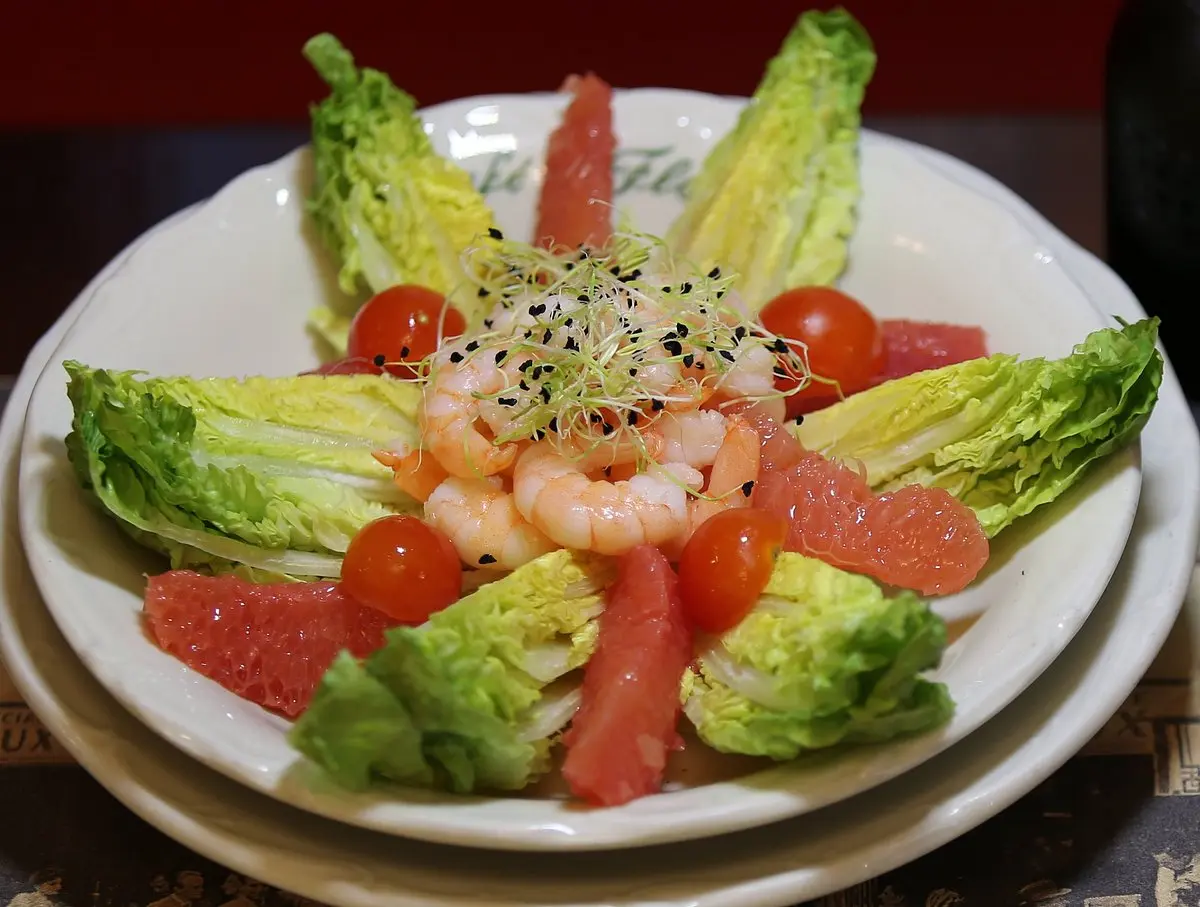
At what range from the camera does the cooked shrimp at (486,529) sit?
227cm

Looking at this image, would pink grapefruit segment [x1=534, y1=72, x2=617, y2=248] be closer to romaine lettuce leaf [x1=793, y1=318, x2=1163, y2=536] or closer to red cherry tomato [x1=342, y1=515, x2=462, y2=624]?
romaine lettuce leaf [x1=793, y1=318, x2=1163, y2=536]

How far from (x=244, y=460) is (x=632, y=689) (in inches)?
39.2

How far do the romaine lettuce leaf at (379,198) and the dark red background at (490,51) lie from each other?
2.27 metres

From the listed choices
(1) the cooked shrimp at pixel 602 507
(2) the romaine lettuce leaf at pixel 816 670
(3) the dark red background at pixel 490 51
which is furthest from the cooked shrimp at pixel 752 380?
(3) the dark red background at pixel 490 51

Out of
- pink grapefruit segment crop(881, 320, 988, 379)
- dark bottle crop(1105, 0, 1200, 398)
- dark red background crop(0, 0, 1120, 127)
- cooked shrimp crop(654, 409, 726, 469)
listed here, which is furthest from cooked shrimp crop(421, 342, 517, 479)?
dark red background crop(0, 0, 1120, 127)

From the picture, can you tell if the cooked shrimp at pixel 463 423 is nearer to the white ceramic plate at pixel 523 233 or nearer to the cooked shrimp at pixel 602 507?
the cooked shrimp at pixel 602 507

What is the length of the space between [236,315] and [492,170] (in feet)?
2.78

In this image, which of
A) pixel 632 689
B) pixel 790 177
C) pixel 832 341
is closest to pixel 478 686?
pixel 632 689

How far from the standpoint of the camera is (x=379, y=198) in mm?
3135

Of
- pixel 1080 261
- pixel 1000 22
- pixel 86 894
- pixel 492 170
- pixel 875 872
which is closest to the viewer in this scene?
pixel 875 872

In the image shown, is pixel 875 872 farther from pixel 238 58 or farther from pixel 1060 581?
pixel 238 58

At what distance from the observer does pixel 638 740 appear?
73.7 inches

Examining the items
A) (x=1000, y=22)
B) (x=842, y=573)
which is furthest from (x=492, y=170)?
(x=1000, y=22)

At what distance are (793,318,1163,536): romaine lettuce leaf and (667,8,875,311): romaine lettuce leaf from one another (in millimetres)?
586
